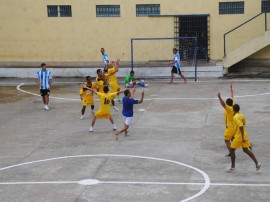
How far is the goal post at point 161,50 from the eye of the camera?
30.2 meters

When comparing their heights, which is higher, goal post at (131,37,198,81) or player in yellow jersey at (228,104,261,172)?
goal post at (131,37,198,81)

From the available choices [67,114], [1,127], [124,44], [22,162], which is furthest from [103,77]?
[124,44]

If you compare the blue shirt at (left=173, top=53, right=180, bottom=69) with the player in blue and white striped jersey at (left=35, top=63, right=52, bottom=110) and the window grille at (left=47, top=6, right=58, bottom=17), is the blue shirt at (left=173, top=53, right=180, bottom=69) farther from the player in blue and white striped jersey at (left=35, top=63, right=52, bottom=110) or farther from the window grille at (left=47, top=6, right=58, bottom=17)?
the window grille at (left=47, top=6, right=58, bottom=17)

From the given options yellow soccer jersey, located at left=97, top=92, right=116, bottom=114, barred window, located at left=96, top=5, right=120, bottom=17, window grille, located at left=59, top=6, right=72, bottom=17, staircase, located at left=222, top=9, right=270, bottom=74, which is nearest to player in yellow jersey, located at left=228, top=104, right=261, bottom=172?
yellow soccer jersey, located at left=97, top=92, right=116, bottom=114

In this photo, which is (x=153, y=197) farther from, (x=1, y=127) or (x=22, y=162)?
(x=1, y=127)

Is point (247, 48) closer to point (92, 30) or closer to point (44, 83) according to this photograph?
point (92, 30)

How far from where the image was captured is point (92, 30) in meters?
31.1

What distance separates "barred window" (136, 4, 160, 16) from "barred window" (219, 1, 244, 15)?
3517 millimetres

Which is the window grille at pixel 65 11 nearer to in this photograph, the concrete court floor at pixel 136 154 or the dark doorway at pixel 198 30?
the dark doorway at pixel 198 30

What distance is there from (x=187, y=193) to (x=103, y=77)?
9068 mm

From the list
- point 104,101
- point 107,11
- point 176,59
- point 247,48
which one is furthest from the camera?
point 107,11

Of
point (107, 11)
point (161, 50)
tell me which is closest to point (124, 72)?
point (161, 50)

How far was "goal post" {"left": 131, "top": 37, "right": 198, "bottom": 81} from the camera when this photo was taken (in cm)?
3017

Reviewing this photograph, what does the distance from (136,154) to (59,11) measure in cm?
1865
